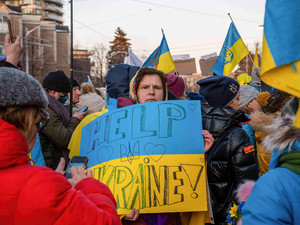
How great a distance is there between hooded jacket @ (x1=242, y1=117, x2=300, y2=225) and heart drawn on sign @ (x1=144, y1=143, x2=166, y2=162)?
1.00m

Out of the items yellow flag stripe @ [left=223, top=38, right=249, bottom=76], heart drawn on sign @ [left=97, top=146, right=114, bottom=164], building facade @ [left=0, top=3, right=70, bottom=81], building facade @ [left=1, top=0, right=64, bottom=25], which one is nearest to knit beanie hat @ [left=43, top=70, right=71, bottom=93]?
heart drawn on sign @ [left=97, top=146, right=114, bottom=164]

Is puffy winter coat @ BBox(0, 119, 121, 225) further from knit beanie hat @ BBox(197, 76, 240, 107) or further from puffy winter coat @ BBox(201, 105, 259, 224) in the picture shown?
knit beanie hat @ BBox(197, 76, 240, 107)

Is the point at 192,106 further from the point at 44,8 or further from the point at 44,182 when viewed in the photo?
the point at 44,8

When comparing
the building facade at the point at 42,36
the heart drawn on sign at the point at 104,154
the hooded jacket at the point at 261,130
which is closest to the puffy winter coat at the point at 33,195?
the heart drawn on sign at the point at 104,154

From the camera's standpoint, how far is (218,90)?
357 centimetres

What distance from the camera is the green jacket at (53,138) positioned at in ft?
12.8

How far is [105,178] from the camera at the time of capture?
2.71 meters

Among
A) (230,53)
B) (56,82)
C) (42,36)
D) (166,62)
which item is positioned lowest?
(56,82)

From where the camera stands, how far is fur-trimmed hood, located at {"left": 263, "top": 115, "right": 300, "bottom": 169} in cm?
167

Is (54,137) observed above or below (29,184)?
below

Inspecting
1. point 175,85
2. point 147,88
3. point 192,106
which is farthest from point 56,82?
point 192,106

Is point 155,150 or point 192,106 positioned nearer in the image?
point 155,150

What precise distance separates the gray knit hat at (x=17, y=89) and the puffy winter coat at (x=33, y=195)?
10 cm

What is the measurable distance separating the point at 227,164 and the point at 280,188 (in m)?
1.36
